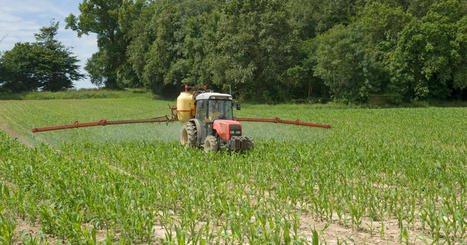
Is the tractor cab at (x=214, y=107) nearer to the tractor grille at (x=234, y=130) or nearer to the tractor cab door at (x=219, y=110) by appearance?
the tractor cab door at (x=219, y=110)

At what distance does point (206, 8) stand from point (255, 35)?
62.7ft

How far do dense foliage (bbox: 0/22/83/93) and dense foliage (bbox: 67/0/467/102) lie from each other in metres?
25.7

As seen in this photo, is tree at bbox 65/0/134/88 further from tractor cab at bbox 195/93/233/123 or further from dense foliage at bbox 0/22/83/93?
tractor cab at bbox 195/93/233/123

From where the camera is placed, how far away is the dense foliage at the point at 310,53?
43156mm

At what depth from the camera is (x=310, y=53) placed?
1930 inches

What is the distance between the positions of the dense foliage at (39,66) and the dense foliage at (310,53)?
1012 inches

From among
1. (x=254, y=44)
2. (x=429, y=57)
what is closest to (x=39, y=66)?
(x=254, y=44)

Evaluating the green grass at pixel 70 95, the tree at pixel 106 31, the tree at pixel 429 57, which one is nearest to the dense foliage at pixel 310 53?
the tree at pixel 429 57

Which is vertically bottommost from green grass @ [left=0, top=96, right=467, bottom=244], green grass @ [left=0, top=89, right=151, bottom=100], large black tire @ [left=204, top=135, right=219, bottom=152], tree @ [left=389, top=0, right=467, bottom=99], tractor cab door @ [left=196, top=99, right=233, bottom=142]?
green grass @ [left=0, top=96, right=467, bottom=244]

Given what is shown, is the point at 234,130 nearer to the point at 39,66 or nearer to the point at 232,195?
the point at 232,195

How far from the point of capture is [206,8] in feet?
196

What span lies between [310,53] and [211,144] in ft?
135

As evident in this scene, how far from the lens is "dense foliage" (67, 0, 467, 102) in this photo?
43.2 metres

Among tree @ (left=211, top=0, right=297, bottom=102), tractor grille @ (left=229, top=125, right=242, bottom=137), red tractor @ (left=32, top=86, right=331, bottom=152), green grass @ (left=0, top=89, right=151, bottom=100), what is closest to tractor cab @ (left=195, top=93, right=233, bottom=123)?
red tractor @ (left=32, top=86, right=331, bottom=152)
